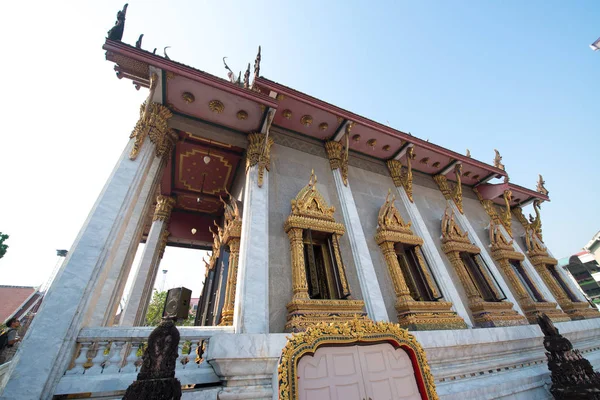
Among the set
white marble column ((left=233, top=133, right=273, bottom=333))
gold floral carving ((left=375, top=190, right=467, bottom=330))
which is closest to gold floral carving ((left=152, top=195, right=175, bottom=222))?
white marble column ((left=233, top=133, right=273, bottom=333))

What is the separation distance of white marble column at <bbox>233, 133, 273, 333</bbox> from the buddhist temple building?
0.09 ft

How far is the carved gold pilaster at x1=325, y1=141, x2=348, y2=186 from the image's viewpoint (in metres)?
6.55

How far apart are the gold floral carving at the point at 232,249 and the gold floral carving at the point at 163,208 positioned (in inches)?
148

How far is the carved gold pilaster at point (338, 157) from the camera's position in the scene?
655cm

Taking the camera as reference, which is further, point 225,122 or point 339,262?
point 225,122

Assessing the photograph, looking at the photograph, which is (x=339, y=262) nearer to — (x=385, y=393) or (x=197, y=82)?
(x=385, y=393)

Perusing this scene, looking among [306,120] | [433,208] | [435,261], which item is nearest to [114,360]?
[306,120]

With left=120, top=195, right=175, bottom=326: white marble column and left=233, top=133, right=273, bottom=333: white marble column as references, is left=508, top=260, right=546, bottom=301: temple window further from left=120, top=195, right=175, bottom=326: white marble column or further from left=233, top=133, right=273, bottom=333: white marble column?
left=120, top=195, right=175, bottom=326: white marble column

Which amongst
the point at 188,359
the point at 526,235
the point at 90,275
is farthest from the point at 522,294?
the point at 90,275

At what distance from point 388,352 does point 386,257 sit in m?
2.23

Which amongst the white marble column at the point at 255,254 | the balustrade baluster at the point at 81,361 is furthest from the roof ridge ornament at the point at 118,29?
the balustrade baluster at the point at 81,361

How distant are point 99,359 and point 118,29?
202 inches

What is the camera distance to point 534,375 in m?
4.72

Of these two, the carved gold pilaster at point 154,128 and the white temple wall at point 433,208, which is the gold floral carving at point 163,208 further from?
the white temple wall at point 433,208
